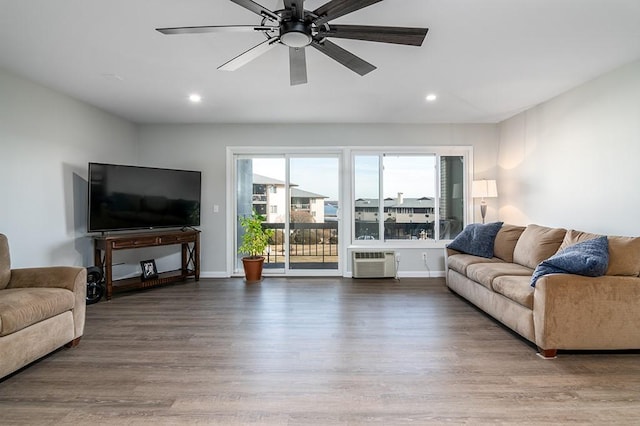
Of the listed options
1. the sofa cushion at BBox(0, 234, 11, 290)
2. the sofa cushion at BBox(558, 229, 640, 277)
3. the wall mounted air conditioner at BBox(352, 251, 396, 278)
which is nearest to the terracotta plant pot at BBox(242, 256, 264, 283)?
the wall mounted air conditioner at BBox(352, 251, 396, 278)

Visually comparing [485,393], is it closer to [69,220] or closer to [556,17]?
[556,17]

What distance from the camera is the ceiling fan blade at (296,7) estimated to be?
1.78 meters

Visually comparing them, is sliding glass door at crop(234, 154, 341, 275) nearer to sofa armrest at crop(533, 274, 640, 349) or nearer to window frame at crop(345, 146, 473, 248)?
window frame at crop(345, 146, 473, 248)

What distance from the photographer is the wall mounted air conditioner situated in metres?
5.09

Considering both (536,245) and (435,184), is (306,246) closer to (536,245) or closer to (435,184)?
(435,184)

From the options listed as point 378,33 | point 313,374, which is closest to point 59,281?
point 313,374

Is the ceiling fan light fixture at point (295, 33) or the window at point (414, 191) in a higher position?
the ceiling fan light fixture at point (295, 33)

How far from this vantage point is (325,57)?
9.55 feet

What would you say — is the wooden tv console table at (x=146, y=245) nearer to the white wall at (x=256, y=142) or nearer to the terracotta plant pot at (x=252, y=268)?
the white wall at (x=256, y=142)

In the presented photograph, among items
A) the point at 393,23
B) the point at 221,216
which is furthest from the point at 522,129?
the point at 221,216

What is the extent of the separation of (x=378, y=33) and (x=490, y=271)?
8.76 feet

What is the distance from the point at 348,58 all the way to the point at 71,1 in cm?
185

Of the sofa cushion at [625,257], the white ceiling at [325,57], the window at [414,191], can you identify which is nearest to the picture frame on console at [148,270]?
the white ceiling at [325,57]

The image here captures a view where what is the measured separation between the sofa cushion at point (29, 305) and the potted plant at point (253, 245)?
250 centimetres
